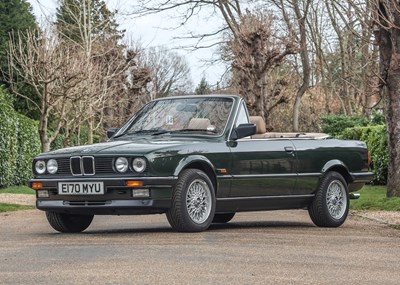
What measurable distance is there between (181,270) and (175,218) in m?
3.85

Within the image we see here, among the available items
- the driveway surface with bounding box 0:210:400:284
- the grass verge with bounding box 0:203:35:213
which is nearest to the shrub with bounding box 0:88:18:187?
the grass verge with bounding box 0:203:35:213

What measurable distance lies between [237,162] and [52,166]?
7.50 ft

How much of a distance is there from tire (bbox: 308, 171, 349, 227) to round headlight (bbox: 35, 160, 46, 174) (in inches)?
152

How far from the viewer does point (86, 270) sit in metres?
8.40

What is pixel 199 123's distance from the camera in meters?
13.6

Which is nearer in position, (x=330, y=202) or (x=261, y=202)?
(x=261, y=202)

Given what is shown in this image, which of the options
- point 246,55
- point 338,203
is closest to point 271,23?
point 246,55

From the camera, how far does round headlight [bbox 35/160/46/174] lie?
1282 cm

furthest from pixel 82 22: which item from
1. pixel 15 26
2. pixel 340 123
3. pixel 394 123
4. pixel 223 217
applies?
pixel 223 217

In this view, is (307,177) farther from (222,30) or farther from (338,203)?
(222,30)

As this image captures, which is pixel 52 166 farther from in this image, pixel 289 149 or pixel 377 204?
pixel 377 204

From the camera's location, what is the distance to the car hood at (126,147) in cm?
1227

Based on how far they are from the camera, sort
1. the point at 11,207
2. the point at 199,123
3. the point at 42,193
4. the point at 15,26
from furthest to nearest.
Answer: the point at 15,26
the point at 11,207
the point at 199,123
the point at 42,193

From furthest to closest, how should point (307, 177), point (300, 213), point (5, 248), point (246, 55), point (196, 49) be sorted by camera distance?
A: point (196, 49) < point (246, 55) < point (300, 213) < point (307, 177) < point (5, 248)
